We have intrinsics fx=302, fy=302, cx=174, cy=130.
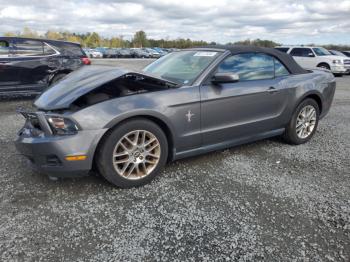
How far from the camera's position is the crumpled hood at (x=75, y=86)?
2974 mm

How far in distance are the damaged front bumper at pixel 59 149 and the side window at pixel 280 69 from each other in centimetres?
268

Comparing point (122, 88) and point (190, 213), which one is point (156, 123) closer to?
point (122, 88)

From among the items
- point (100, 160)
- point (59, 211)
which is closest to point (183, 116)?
point (100, 160)

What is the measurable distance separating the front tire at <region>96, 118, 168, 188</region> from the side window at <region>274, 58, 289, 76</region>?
2.06 meters

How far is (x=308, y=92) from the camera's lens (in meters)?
4.44

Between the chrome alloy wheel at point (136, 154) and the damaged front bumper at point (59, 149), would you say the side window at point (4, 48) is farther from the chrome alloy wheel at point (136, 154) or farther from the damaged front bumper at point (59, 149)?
the chrome alloy wheel at point (136, 154)

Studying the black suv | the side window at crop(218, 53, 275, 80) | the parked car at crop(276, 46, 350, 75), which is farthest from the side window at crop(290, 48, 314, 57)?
the side window at crop(218, 53, 275, 80)

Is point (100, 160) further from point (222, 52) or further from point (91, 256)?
point (222, 52)

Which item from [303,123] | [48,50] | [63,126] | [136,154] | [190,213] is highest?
[48,50]

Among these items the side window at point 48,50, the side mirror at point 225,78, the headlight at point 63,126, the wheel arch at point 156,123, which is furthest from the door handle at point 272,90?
the side window at point 48,50

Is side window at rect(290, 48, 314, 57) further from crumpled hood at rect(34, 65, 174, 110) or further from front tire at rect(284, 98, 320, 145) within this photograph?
crumpled hood at rect(34, 65, 174, 110)

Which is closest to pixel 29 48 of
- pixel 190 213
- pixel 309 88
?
pixel 309 88

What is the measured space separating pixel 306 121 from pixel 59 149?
3.59m

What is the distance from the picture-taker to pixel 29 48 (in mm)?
7523
